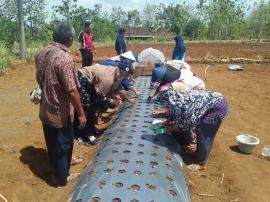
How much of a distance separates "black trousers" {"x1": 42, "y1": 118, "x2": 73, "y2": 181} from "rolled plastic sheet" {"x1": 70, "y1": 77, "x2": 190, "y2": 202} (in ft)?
1.32

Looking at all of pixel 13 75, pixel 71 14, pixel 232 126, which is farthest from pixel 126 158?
pixel 71 14

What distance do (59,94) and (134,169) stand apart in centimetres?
116

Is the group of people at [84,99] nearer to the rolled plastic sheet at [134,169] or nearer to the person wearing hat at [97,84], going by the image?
the person wearing hat at [97,84]

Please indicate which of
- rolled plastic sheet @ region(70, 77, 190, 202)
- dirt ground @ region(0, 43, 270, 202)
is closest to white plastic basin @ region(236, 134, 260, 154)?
dirt ground @ region(0, 43, 270, 202)

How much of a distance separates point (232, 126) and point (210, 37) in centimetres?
3209

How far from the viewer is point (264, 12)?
3516 cm

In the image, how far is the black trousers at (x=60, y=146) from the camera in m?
3.98

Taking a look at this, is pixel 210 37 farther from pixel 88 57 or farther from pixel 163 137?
pixel 163 137

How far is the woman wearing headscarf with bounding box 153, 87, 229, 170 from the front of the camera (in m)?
4.30

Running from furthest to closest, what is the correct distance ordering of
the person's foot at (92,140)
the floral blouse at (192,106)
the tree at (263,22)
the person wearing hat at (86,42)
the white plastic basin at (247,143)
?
1. the tree at (263,22)
2. the person wearing hat at (86,42)
3. the person's foot at (92,140)
4. the white plastic basin at (247,143)
5. the floral blouse at (192,106)

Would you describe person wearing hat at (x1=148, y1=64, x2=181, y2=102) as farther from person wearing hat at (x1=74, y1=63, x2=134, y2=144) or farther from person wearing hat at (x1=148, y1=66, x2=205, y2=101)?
person wearing hat at (x1=74, y1=63, x2=134, y2=144)

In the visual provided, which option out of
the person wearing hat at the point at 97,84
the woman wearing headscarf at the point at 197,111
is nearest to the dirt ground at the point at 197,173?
the woman wearing headscarf at the point at 197,111

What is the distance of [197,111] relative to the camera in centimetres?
436

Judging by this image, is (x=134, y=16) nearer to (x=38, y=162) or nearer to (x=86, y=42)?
(x=86, y=42)
